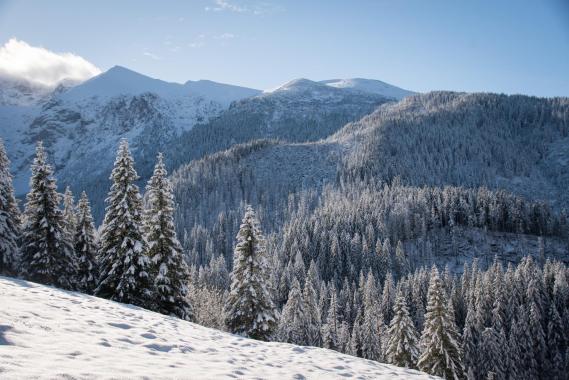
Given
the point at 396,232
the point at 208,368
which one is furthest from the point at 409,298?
the point at 208,368

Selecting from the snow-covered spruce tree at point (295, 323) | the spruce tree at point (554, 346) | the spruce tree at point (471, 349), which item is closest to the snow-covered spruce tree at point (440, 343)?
the snow-covered spruce tree at point (295, 323)

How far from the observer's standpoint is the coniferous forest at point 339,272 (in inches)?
1145

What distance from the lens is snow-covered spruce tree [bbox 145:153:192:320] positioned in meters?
28.9

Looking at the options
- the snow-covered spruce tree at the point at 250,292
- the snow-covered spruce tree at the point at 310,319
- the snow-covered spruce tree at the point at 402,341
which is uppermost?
the snow-covered spruce tree at the point at 250,292

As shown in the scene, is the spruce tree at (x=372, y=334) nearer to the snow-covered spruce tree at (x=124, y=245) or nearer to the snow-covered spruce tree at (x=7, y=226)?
the snow-covered spruce tree at (x=124, y=245)

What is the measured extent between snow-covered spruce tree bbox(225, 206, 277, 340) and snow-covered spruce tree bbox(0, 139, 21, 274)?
1586 centimetres

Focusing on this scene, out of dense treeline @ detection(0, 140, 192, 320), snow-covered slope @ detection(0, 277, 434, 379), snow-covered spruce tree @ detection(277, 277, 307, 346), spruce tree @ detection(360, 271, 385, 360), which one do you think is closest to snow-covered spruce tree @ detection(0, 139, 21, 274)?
dense treeline @ detection(0, 140, 192, 320)

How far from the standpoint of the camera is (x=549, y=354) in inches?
2746

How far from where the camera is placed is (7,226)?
29531 mm

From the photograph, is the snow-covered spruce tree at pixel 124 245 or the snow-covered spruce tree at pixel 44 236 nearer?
the snow-covered spruce tree at pixel 124 245

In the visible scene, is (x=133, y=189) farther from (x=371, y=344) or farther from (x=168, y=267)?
(x=371, y=344)

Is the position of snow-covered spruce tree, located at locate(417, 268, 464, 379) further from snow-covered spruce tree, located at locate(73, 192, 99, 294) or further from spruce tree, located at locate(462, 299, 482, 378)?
spruce tree, located at locate(462, 299, 482, 378)

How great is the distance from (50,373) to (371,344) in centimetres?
6164

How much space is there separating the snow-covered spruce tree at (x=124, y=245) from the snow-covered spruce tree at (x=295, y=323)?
20453 millimetres
